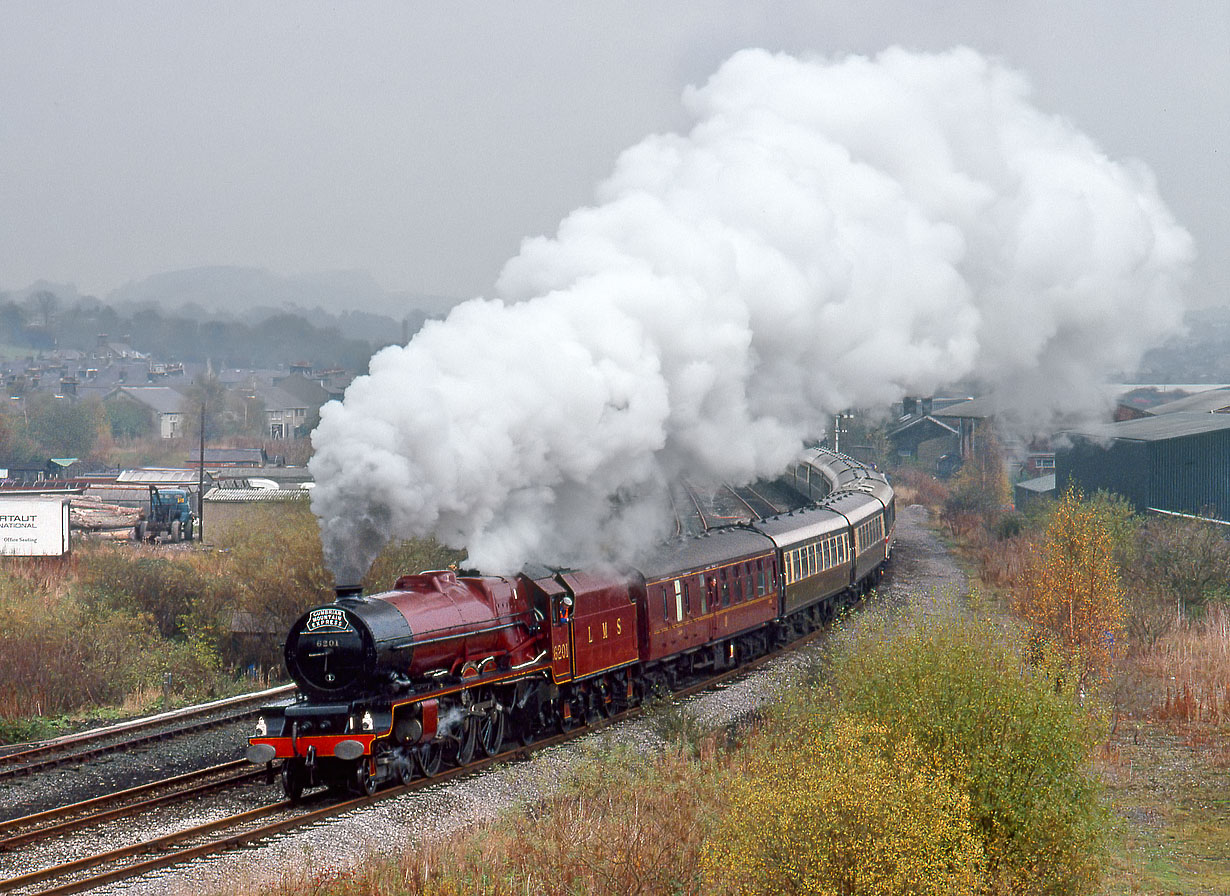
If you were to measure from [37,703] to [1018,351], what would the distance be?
2013 cm

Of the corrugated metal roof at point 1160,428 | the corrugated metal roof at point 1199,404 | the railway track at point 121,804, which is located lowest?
the railway track at point 121,804

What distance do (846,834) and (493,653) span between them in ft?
24.3

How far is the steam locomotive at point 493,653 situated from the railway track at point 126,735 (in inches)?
125

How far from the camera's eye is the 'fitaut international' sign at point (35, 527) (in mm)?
38281

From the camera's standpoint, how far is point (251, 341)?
425ft

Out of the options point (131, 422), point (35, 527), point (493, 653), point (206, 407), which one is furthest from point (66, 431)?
point (493, 653)

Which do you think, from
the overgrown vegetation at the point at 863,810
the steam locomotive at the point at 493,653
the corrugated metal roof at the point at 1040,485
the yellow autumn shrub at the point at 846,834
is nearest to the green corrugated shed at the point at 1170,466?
the corrugated metal roof at the point at 1040,485

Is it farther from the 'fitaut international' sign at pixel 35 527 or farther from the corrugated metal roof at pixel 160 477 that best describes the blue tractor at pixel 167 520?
the corrugated metal roof at pixel 160 477

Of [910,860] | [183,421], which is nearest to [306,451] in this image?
[183,421]

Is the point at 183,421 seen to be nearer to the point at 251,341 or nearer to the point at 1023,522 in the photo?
the point at 251,341

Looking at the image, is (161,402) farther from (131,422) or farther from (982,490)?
(982,490)

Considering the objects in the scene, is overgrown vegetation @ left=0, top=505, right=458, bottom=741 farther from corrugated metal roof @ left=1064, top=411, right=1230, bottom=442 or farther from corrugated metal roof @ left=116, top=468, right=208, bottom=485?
corrugated metal roof @ left=116, top=468, right=208, bottom=485

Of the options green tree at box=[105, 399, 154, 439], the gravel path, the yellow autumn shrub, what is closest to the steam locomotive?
the gravel path

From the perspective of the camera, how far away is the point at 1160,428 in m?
41.8
